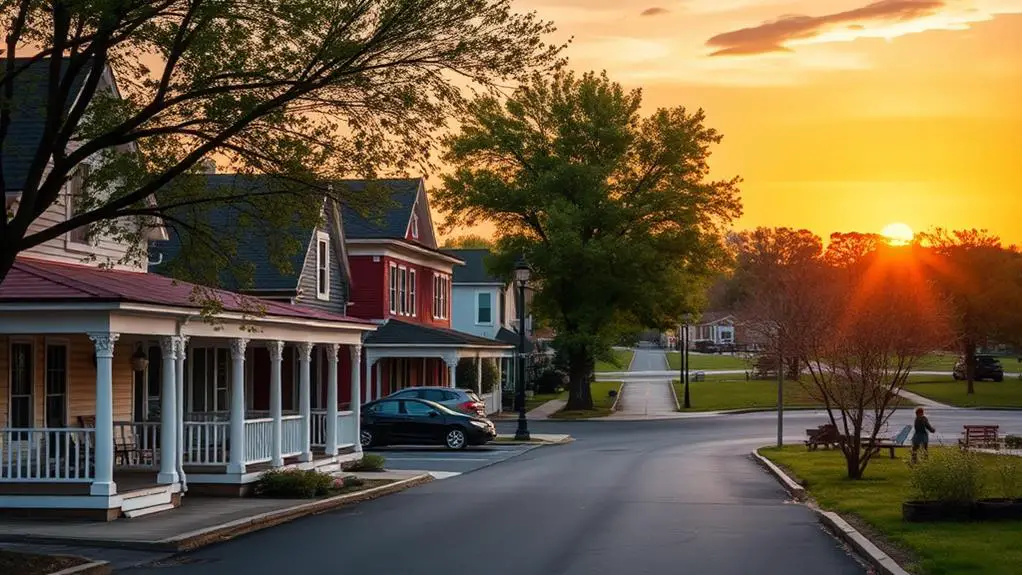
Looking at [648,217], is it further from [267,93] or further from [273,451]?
[267,93]

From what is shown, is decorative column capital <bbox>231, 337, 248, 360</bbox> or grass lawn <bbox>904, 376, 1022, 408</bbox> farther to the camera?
grass lawn <bbox>904, 376, 1022, 408</bbox>

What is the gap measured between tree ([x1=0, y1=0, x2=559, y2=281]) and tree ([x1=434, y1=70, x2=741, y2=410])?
4344cm

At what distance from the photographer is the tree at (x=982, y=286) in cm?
8044

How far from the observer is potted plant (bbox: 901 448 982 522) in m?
18.8

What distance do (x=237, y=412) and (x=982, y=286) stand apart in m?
66.2

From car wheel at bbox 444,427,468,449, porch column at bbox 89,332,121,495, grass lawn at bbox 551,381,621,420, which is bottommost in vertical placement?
grass lawn at bbox 551,381,621,420

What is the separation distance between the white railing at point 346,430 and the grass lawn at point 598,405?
1199 inches

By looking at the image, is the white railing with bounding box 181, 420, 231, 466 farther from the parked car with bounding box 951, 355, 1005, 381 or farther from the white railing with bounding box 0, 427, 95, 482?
the parked car with bounding box 951, 355, 1005, 381

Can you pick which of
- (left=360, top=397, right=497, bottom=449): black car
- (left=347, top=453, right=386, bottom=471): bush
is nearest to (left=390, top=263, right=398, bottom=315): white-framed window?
(left=360, top=397, right=497, bottom=449): black car

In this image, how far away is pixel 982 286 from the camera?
81.8 meters

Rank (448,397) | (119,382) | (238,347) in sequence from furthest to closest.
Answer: (448,397), (119,382), (238,347)

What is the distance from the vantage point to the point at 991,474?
27094 millimetres

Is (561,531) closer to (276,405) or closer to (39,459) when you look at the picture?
(39,459)

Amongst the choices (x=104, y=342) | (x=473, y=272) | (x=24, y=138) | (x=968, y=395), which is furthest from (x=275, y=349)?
(x=968, y=395)
